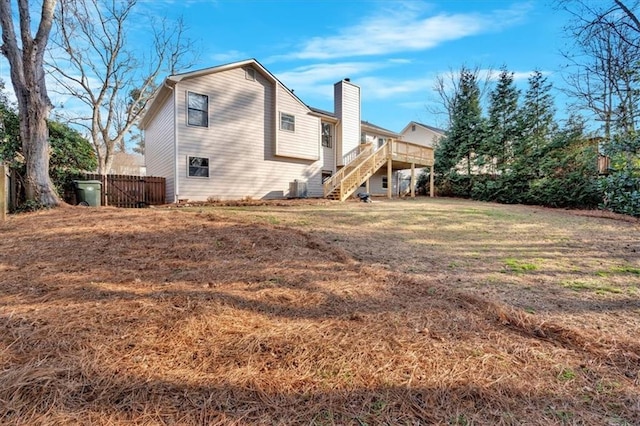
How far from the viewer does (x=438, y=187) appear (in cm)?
1962

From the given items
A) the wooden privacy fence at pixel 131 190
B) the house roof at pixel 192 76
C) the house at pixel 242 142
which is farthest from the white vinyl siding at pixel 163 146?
the wooden privacy fence at pixel 131 190

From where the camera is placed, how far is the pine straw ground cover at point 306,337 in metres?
1.46

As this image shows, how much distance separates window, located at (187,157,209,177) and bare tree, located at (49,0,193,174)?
11555 millimetres

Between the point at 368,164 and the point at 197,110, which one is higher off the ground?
the point at 197,110

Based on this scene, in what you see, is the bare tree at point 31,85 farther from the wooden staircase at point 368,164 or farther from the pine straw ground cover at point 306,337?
the wooden staircase at point 368,164

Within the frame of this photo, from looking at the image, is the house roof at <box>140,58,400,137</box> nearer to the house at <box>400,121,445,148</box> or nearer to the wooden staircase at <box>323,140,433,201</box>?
the wooden staircase at <box>323,140,433,201</box>

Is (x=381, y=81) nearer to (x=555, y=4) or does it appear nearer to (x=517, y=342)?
(x=555, y=4)

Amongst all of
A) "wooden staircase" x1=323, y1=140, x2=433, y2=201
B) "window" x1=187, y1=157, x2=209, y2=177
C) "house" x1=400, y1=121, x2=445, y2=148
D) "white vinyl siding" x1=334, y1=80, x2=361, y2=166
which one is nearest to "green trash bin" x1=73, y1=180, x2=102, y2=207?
"window" x1=187, y1=157, x2=209, y2=177

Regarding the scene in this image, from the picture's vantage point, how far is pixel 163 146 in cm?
1375

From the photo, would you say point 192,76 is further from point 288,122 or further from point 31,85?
point 31,85

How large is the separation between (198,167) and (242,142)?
229 centimetres

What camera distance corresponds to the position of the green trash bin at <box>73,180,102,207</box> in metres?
10.3

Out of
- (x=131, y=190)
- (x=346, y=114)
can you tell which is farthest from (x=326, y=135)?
(x=131, y=190)

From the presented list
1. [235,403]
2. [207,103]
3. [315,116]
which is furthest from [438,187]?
[235,403]
